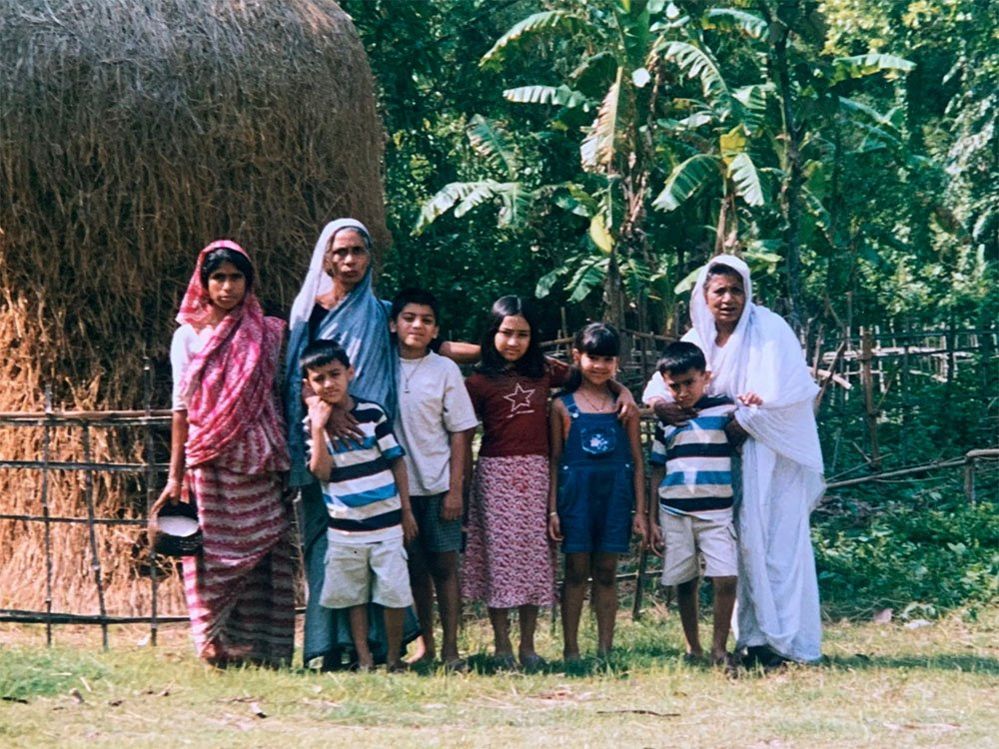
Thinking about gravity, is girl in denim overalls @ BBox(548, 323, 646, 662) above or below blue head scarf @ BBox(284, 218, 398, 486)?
below

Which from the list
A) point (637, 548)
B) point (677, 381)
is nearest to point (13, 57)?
point (677, 381)

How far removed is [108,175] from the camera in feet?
21.2

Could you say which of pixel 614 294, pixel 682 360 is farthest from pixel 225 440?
pixel 614 294

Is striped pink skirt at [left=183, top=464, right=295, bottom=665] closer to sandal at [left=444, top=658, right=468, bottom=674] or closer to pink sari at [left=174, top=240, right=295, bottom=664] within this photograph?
pink sari at [left=174, top=240, right=295, bottom=664]

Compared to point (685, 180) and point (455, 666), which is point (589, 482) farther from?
point (685, 180)

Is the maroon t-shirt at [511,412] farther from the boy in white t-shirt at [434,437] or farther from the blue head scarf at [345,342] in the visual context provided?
the blue head scarf at [345,342]

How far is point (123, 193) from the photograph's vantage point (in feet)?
21.3

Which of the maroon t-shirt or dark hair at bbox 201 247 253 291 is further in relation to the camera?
the maroon t-shirt

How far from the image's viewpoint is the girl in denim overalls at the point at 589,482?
543 cm

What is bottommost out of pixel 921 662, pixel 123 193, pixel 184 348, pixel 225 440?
pixel 921 662

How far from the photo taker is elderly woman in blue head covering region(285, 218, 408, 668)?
208 inches

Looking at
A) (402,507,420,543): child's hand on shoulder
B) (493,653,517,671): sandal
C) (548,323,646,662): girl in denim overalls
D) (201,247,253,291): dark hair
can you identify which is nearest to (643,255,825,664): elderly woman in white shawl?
(548,323,646,662): girl in denim overalls

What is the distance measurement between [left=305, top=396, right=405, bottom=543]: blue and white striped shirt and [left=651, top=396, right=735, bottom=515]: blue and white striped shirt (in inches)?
43.0

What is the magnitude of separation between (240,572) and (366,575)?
0.49 meters
